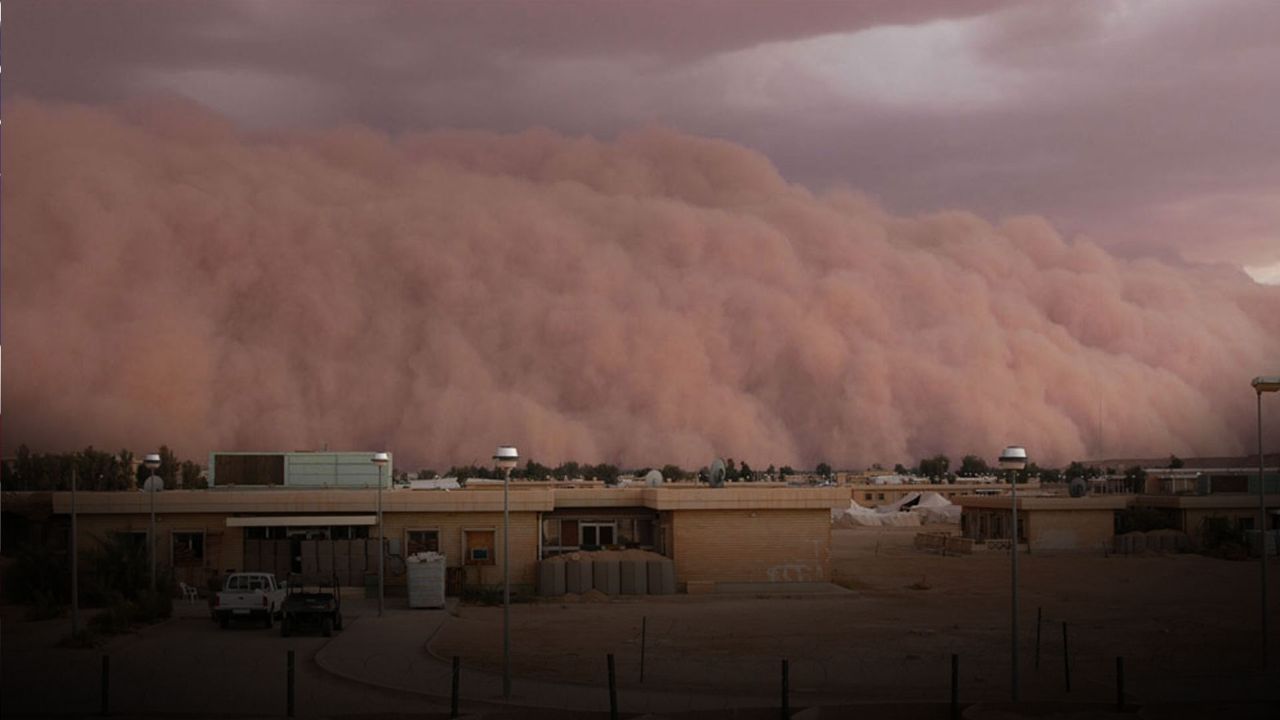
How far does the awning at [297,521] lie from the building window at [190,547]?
75 cm

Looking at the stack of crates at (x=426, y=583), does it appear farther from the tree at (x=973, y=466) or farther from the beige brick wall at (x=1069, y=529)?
the tree at (x=973, y=466)

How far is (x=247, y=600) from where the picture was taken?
2117cm

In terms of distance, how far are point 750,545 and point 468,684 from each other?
12.7 meters

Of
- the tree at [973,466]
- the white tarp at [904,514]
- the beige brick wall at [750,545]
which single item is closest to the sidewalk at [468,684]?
the beige brick wall at [750,545]

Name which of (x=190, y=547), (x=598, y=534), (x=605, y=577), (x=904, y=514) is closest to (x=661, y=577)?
(x=605, y=577)

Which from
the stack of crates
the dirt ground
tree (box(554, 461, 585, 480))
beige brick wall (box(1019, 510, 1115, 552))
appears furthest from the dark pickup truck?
tree (box(554, 461, 585, 480))

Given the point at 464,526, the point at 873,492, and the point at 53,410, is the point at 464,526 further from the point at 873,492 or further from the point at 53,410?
the point at 53,410

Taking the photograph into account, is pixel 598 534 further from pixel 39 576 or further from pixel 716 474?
pixel 39 576

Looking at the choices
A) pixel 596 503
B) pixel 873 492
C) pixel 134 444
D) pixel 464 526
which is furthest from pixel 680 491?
pixel 134 444

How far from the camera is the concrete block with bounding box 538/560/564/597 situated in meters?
26.6

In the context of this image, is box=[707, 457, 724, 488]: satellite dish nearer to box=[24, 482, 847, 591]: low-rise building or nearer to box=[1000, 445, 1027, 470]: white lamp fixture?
box=[24, 482, 847, 591]: low-rise building

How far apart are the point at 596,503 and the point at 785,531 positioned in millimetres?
4017

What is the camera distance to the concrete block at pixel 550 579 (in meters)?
26.6

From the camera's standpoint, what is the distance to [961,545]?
3912 centimetres
